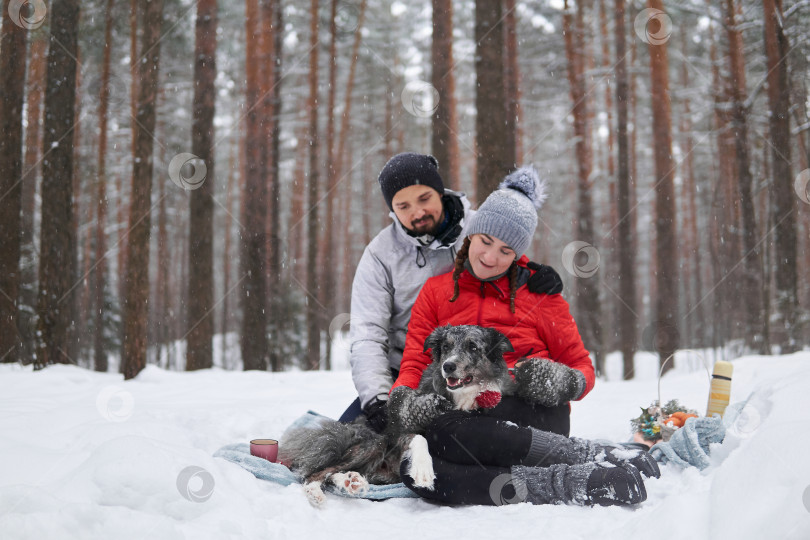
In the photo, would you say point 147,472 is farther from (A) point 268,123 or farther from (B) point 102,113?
(B) point 102,113

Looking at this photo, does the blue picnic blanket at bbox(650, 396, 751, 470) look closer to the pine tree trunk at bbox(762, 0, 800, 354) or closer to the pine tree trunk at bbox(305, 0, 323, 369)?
the pine tree trunk at bbox(762, 0, 800, 354)

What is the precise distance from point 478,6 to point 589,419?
553cm

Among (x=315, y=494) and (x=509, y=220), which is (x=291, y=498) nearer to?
(x=315, y=494)

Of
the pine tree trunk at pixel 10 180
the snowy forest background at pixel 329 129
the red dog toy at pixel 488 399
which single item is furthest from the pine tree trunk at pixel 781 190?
the pine tree trunk at pixel 10 180

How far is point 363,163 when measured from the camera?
26797mm

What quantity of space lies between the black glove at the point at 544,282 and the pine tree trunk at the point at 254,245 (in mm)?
8005

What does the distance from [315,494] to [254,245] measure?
832cm

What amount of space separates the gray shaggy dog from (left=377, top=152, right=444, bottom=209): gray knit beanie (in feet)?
4.19

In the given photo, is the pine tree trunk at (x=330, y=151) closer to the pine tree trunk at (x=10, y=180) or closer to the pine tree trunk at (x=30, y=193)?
the pine tree trunk at (x=30, y=193)

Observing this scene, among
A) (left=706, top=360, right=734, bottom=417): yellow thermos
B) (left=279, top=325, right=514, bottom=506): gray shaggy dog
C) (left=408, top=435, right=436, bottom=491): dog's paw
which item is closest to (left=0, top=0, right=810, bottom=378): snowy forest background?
(left=706, top=360, right=734, bottom=417): yellow thermos

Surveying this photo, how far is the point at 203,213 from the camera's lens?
10469mm

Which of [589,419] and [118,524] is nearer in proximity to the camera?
[118,524]

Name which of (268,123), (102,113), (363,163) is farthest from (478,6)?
(363,163)

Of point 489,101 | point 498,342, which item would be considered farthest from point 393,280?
point 489,101
